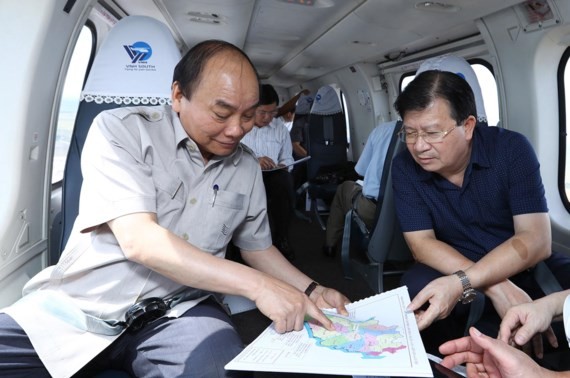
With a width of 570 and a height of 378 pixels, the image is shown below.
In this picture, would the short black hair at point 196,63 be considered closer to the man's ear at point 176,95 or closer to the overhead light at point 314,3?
the man's ear at point 176,95

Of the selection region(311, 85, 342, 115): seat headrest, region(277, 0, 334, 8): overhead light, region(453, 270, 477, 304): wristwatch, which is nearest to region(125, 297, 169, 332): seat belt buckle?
region(453, 270, 477, 304): wristwatch

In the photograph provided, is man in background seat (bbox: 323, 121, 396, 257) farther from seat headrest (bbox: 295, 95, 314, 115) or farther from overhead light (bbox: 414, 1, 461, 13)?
seat headrest (bbox: 295, 95, 314, 115)

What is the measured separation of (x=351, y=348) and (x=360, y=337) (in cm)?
8

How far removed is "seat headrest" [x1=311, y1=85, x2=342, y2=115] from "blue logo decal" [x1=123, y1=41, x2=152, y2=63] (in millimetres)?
4074

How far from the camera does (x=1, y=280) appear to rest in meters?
1.86

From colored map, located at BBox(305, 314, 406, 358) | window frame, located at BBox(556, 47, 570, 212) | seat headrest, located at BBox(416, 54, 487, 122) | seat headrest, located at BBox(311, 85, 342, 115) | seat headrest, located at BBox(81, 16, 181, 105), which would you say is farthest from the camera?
seat headrest, located at BBox(311, 85, 342, 115)

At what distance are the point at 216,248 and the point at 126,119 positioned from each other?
575 mm

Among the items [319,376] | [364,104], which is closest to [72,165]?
[319,376]

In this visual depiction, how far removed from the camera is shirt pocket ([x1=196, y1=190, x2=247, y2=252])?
1.57 m

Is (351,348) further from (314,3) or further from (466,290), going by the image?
(314,3)

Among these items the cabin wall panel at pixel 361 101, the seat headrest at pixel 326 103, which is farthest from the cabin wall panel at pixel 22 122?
the cabin wall panel at pixel 361 101

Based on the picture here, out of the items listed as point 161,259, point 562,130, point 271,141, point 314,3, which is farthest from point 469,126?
point 271,141

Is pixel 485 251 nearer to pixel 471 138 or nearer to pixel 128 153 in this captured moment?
pixel 471 138

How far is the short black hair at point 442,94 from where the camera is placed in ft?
6.28
